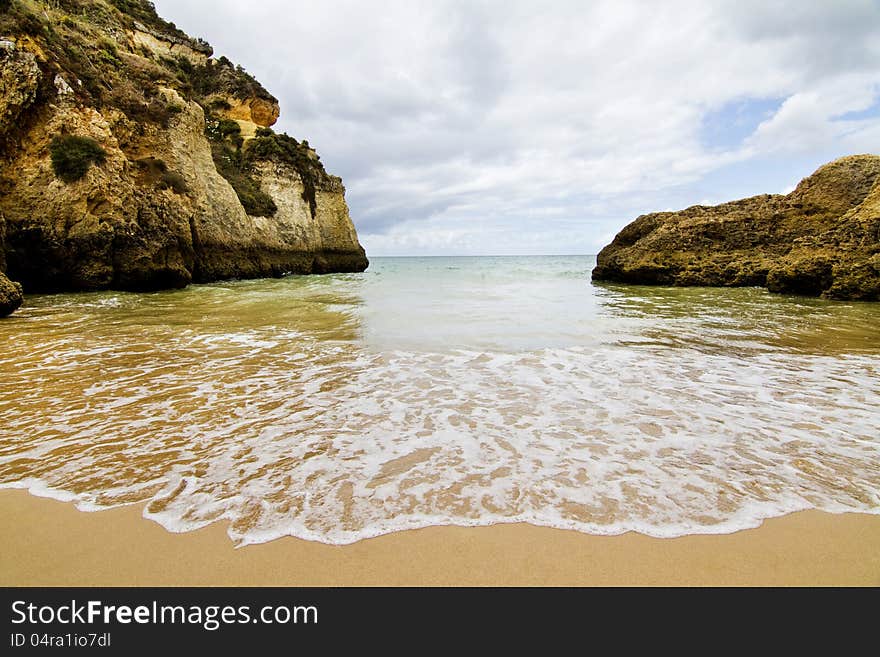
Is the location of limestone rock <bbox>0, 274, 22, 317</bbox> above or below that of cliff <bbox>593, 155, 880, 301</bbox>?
below

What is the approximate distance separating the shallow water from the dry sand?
10 centimetres

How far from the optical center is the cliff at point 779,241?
35.8 feet

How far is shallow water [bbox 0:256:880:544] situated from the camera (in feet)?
6.73

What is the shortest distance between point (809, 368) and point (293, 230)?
25.1 m

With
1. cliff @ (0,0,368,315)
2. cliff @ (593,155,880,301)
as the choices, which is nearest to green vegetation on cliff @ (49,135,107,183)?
cliff @ (0,0,368,315)

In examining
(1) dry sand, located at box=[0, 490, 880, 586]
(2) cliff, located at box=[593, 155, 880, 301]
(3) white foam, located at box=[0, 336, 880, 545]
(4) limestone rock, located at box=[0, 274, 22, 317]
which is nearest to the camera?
(1) dry sand, located at box=[0, 490, 880, 586]

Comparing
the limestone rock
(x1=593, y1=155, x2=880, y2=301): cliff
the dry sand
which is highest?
(x1=593, y1=155, x2=880, y2=301): cliff

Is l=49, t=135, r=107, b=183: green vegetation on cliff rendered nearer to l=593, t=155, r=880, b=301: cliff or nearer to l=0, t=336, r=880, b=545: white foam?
l=0, t=336, r=880, b=545: white foam

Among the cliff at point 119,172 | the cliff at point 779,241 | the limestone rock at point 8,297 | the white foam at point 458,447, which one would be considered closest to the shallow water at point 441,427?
the white foam at point 458,447

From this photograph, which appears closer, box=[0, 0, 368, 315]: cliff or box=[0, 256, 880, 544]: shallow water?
box=[0, 256, 880, 544]: shallow water

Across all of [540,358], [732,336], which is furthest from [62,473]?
[732,336]

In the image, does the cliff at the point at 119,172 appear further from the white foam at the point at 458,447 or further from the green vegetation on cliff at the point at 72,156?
the white foam at the point at 458,447

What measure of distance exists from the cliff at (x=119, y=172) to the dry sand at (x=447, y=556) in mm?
8321

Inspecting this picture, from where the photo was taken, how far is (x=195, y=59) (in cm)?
2919
